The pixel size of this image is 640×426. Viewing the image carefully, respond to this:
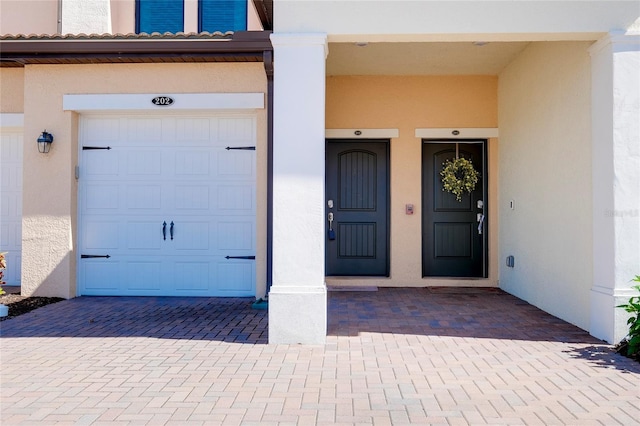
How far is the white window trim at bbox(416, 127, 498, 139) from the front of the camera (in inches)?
321

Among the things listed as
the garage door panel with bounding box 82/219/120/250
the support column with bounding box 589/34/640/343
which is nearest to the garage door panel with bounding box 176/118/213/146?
the garage door panel with bounding box 82/219/120/250

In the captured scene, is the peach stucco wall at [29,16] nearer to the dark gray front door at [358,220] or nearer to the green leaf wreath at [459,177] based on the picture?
the dark gray front door at [358,220]

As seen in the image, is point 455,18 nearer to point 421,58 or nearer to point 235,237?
point 421,58

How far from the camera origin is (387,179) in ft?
27.2

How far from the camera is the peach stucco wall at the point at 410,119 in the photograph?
8148 millimetres

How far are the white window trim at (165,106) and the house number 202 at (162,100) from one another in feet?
0.12

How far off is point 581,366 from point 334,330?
2314 millimetres

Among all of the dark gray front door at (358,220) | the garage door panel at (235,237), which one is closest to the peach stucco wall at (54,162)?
the garage door panel at (235,237)

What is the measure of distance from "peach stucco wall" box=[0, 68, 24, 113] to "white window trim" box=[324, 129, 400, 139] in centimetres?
442

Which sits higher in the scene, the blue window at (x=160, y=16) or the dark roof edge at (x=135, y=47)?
the blue window at (x=160, y=16)

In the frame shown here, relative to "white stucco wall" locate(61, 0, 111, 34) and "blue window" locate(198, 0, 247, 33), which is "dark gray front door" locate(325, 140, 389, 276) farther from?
"white stucco wall" locate(61, 0, 111, 34)

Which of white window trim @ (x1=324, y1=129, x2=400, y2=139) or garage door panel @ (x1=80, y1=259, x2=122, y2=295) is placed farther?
white window trim @ (x1=324, y1=129, x2=400, y2=139)

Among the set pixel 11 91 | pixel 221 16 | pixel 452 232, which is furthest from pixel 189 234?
pixel 452 232

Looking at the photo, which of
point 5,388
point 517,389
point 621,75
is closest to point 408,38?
point 621,75
